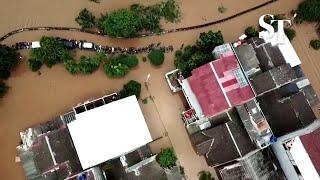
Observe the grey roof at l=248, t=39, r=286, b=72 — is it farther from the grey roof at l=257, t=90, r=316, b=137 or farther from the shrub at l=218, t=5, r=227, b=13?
the shrub at l=218, t=5, r=227, b=13

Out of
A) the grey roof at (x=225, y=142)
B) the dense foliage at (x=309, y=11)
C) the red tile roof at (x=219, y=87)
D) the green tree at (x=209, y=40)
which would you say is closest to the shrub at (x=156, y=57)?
the green tree at (x=209, y=40)

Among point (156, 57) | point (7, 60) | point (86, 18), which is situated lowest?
point (156, 57)

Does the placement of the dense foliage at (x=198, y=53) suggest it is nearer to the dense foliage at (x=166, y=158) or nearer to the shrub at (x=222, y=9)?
the shrub at (x=222, y=9)

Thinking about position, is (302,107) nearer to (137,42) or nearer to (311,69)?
(311,69)

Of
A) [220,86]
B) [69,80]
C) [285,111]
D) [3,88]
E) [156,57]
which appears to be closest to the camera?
[220,86]

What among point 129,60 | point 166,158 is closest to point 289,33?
point 129,60

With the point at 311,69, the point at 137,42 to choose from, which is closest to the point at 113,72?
the point at 137,42

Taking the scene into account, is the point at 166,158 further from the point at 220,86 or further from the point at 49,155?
the point at 49,155
